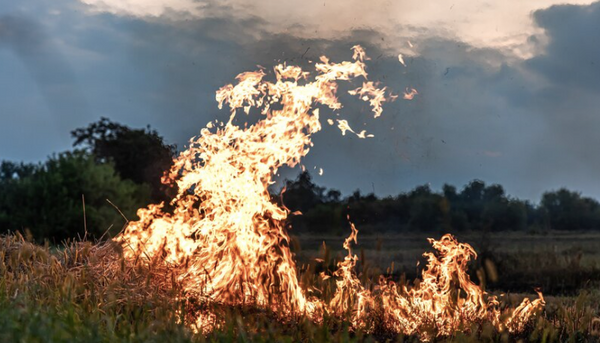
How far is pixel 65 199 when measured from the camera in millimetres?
30609

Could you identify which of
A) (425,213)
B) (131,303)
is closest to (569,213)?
(425,213)

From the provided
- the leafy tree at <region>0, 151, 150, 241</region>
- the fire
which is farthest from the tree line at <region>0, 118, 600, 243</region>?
the fire

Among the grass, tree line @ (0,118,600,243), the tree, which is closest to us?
the grass

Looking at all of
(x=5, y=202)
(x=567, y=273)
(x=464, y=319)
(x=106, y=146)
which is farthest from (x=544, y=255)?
(x=106, y=146)

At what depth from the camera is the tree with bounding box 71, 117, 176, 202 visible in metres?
42.2

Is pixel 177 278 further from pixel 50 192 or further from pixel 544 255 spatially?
pixel 50 192

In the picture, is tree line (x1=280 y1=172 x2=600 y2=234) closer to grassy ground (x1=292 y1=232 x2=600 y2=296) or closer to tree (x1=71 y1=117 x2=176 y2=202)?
grassy ground (x1=292 y1=232 x2=600 y2=296)

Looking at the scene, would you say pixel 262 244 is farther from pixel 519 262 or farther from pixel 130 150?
pixel 130 150

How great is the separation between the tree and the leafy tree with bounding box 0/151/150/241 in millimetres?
8590

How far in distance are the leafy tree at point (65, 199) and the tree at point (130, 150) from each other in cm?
859

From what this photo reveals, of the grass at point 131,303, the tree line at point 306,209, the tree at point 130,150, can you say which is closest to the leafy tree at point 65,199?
the tree line at point 306,209

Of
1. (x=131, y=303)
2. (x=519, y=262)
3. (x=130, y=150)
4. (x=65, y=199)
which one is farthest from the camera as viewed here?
(x=130, y=150)

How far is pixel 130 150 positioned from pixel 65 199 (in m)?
13.2

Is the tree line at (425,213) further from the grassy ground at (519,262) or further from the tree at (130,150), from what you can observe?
the tree at (130,150)
